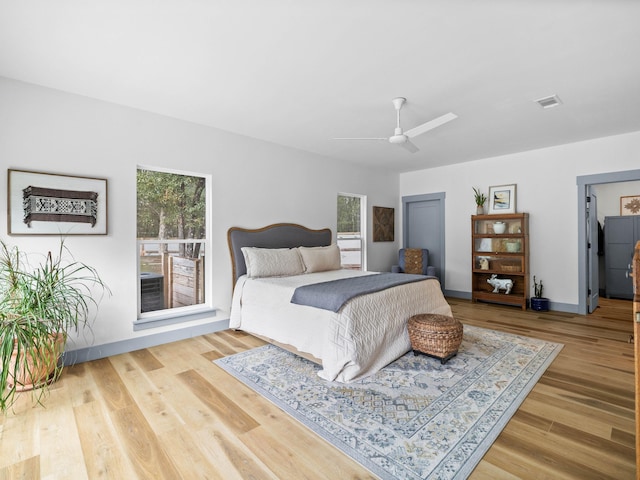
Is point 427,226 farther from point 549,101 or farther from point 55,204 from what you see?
point 55,204

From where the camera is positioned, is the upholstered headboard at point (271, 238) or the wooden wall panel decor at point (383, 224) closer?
the upholstered headboard at point (271, 238)

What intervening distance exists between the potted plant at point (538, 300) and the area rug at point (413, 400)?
175 centimetres

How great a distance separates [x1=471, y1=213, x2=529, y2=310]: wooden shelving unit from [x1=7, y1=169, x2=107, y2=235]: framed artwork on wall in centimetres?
533

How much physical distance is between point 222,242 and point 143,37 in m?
2.33

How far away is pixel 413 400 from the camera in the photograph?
227 cm

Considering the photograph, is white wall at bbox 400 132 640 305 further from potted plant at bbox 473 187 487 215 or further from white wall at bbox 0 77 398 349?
white wall at bbox 0 77 398 349

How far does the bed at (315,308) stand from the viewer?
2617mm

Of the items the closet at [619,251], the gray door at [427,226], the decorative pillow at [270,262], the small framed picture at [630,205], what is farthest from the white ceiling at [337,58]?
the small framed picture at [630,205]

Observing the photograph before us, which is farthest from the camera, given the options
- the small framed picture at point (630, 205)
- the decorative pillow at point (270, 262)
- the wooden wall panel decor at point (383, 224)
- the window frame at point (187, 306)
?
the wooden wall panel decor at point (383, 224)

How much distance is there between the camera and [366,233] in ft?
19.6

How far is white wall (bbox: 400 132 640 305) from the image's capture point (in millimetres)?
4422

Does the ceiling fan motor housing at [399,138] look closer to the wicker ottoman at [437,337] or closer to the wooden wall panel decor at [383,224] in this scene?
the wicker ottoman at [437,337]

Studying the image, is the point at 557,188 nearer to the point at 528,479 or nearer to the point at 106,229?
the point at 528,479

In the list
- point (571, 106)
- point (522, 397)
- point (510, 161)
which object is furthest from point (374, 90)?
point (510, 161)
